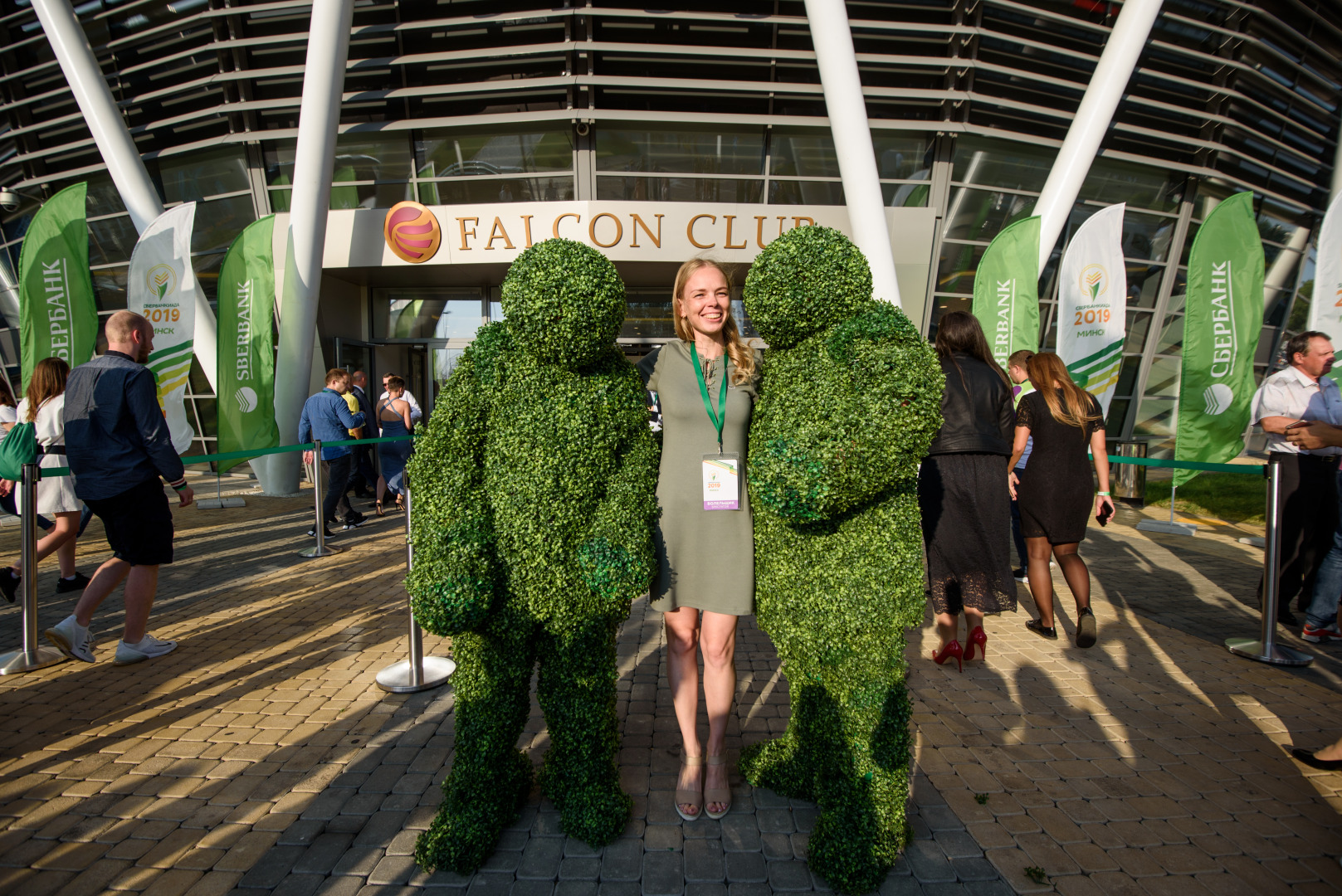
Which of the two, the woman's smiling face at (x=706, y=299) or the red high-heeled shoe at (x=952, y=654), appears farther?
the red high-heeled shoe at (x=952, y=654)

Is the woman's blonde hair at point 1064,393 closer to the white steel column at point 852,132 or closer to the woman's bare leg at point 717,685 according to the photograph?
the woman's bare leg at point 717,685

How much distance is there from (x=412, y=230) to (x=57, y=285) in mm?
4393

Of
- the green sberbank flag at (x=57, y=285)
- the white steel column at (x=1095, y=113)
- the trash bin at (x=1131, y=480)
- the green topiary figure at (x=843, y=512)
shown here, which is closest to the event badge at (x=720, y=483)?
the green topiary figure at (x=843, y=512)

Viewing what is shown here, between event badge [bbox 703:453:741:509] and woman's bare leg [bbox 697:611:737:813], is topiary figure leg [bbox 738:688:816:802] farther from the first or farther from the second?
event badge [bbox 703:453:741:509]

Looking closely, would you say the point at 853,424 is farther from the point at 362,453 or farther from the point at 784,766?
the point at 362,453

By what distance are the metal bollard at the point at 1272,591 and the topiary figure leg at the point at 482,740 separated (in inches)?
179

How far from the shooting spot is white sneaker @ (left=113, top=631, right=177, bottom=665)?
3742 millimetres

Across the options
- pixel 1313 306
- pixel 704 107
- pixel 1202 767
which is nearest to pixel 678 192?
pixel 704 107

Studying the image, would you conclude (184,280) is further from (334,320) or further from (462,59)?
(462,59)

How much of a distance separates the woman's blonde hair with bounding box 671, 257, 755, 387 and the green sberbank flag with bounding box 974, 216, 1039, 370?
6.96 m

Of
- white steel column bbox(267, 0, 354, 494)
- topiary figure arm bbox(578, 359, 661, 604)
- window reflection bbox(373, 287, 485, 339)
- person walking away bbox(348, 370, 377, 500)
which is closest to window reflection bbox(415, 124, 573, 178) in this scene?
white steel column bbox(267, 0, 354, 494)

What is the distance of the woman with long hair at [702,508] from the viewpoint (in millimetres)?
2277

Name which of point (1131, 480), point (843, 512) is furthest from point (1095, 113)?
point (843, 512)

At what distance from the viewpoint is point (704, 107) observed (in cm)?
1033
